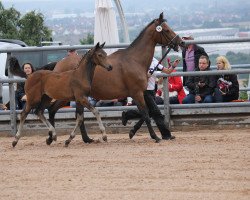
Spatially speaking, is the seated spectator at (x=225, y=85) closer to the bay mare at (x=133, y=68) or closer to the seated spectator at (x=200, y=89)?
the seated spectator at (x=200, y=89)

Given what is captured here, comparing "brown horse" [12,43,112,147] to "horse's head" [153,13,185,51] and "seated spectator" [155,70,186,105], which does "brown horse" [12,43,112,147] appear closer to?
"horse's head" [153,13,185,51]

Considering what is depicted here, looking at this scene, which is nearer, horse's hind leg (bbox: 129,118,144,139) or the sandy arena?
the sandy arena

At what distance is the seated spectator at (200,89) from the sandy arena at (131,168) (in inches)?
24.5

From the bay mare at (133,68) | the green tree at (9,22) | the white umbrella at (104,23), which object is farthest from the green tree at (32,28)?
the bay mare at (133,68)

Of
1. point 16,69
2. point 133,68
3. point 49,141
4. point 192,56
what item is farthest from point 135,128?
point 16,69

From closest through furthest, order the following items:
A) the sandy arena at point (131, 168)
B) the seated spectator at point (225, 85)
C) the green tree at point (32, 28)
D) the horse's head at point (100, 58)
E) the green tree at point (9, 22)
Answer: the sandy arena at point (131, 168), the horse's head at point (100, 58), the seated spectator at point (225, 85), the green tree at point (9, 22), the green tree at point (32, 28)

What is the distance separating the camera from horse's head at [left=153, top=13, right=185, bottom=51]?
14.7 meters

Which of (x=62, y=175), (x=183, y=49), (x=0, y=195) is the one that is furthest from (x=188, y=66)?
(x=0, y=195)

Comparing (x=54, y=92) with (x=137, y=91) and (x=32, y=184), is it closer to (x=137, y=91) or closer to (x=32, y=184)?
(x=137, y=91)

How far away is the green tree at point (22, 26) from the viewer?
3016cm

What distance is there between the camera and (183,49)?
51.8ft

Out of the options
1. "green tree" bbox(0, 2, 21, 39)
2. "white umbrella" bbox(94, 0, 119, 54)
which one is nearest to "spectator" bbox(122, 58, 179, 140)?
"white umbrella" bbox(94, 0, 119, 54)

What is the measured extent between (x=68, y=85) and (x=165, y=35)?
1.69 metres

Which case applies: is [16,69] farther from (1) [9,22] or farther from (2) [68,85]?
(1) [9,22]
